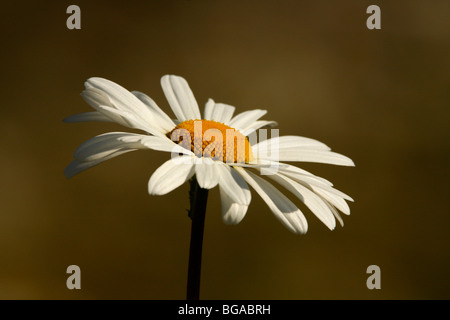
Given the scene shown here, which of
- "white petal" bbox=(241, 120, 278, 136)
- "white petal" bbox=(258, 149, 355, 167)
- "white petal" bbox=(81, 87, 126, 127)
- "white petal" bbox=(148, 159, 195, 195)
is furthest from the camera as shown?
"white petal" bbox=(241, 120, 278, 136)

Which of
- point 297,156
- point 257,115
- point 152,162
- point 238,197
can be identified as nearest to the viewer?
point 238,197

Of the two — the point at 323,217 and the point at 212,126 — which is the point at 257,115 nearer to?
the point at 212,126

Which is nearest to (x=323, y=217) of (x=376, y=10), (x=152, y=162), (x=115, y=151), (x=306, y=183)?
(x=306, y=183)

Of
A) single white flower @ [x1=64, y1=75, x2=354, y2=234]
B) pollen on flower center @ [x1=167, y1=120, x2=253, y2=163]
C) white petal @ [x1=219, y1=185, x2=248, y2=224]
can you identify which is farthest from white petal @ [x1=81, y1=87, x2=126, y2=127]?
white petal @ [x1=219, y1=185, x2=248, y2=224]

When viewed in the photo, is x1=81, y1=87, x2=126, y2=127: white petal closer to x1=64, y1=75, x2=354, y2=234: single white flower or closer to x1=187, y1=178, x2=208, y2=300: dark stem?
x1=64, y1=75, x2=354, y2=234: single white flower

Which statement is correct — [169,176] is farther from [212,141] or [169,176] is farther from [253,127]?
[253,127]

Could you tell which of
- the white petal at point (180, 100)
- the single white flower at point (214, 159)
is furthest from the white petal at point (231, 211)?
the white petal at point (180, 100)
